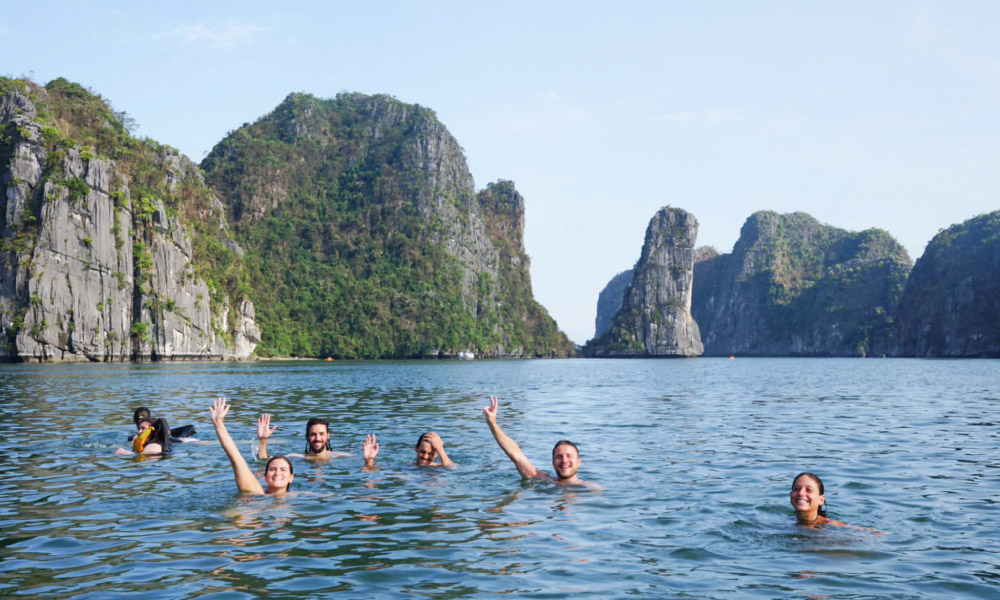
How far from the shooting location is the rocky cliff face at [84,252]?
92812mm

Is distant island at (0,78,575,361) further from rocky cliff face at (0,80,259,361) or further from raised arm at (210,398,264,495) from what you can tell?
raised arm at (210,398,264,495)

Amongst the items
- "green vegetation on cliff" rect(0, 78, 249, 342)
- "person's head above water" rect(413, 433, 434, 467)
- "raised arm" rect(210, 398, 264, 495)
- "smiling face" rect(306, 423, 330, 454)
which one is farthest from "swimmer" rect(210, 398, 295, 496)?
"green vegetation on cliff" rect(0, 78, 249, 342)

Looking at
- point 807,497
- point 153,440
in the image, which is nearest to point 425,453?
point 153,440

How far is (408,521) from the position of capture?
11.6 m

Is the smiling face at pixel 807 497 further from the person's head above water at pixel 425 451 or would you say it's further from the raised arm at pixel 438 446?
the person's head above water at pixel 425 451

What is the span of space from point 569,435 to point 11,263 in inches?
3643

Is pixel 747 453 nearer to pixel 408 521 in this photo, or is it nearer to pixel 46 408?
pixel 408 521

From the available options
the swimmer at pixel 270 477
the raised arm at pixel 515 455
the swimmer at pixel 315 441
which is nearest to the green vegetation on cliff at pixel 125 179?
the swimmer at pixel 315 441

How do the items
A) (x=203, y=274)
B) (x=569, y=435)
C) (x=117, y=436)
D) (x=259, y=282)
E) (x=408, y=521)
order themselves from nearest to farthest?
(x=408, y=521) < (x=117, y=436) < (x=569, y=435) < (x=203, y=274) < (x=259, y=282)

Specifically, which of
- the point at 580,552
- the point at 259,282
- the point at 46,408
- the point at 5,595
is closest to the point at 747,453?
the point at 580,552

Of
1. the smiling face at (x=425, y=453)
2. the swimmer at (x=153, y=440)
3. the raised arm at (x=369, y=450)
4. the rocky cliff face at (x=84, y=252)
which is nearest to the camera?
the raised arm at (x=369, y=450)

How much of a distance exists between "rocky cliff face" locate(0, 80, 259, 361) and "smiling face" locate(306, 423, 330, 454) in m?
88.2

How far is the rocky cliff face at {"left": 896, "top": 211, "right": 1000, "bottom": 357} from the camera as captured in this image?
165875 millimetres

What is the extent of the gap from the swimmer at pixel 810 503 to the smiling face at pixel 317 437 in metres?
9.72
